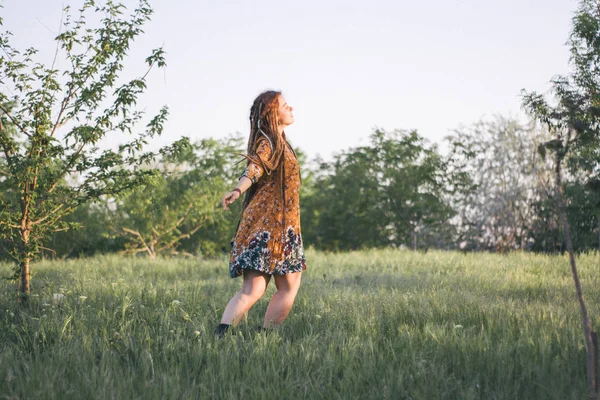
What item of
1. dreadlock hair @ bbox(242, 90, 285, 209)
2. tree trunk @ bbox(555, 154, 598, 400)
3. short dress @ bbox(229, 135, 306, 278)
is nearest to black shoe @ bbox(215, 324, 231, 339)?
short dress @ bbox(229, 135, 306, 278)

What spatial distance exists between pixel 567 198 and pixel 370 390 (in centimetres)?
1204

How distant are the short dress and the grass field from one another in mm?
515

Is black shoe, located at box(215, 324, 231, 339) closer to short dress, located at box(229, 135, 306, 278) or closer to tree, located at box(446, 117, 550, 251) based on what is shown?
short dress, located at box(229, 135, 306, 278)

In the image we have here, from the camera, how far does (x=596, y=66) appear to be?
8078 millimetres

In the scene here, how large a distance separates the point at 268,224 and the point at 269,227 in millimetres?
24

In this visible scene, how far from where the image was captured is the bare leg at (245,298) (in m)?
4.20

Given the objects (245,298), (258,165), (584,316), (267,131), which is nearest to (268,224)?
(258,165)

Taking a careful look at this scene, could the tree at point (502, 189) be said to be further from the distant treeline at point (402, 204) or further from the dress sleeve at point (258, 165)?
the dress sleeve at point (258, 165)

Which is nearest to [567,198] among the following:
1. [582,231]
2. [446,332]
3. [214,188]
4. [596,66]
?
[582,231]

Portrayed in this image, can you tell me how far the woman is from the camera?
4.24 meters

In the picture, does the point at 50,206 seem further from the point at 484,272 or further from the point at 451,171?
the point at 451,171

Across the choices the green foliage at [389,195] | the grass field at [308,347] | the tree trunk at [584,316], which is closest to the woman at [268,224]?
the grass field at [308,347]

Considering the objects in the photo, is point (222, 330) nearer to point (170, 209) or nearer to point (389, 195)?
point (170, 209)

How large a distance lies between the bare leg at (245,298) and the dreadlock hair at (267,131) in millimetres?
554
